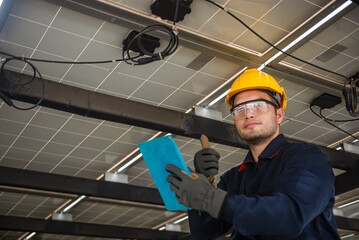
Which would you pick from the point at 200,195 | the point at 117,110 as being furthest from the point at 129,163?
the point at 200,195

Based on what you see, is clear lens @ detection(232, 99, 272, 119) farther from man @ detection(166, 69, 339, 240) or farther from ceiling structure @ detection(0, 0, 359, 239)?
ceiling structure @ detection(0, 0, 359, 239)

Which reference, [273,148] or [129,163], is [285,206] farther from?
[129,163]

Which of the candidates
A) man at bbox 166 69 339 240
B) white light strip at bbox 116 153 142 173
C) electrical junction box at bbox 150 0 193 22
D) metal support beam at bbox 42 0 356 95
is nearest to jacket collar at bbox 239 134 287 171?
man at bbox 166 69 339 240

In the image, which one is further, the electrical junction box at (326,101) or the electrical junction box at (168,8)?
the electrical junction box at (326,101)

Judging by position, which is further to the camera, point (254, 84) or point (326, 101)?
point (326, 101)

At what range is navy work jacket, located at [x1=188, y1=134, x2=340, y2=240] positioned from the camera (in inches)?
57.6

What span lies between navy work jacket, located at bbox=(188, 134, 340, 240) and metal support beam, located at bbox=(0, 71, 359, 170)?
380 centimetres

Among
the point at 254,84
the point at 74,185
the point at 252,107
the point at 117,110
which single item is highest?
the point at 74,185

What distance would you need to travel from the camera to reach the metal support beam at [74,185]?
333 inches

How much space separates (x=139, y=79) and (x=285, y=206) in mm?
4760

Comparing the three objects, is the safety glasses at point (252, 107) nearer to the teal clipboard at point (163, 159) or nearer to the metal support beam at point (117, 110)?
the teal clipboard at point (163, 159)

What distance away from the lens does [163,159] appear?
1.70 metres

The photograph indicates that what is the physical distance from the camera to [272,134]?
201 centimetres

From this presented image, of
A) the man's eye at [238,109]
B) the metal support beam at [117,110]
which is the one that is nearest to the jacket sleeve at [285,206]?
the man's eye at [238,109]
